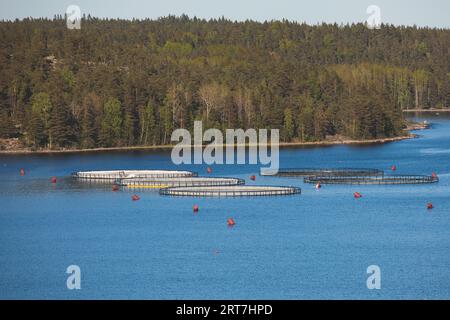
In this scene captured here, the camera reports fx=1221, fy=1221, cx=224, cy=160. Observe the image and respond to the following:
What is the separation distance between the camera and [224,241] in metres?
107

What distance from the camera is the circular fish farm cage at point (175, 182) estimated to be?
147 m

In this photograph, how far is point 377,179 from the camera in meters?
Result: 151

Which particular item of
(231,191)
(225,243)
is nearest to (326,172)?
(231,191)

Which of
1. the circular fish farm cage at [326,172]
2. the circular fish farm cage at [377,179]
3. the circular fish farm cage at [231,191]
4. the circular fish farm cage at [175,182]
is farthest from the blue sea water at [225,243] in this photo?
the circular fish farm cage at [326,172]

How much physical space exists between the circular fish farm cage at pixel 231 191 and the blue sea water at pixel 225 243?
74.9 inches

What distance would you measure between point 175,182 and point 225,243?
4323 centimetres

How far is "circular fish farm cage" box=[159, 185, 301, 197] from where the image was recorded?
137125 mm

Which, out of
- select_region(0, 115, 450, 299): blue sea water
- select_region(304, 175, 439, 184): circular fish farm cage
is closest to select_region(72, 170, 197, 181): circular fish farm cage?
select_region(0, 115, 450, 299): blue sea water

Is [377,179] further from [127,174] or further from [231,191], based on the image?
[127,174]

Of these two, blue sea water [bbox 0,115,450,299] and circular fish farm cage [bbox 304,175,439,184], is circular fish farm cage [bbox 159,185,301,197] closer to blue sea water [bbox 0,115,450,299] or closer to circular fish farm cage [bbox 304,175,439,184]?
blue sea water [bbox 0,115,450,299]

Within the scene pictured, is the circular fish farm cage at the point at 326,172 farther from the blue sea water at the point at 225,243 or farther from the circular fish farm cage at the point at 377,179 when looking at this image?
the circular fish farm cage at the point at 377,179

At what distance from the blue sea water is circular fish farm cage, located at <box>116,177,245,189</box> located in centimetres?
334

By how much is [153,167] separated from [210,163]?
1654cm
